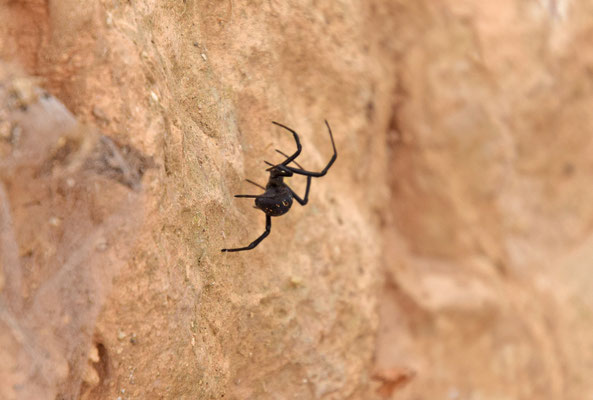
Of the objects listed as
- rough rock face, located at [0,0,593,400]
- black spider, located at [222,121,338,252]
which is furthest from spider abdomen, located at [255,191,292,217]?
rough rock face, located at [0,0,593,400]

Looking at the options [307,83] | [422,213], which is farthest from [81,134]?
[422,213]

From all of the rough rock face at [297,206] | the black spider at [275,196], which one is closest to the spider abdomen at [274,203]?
the black spider at [275,196]

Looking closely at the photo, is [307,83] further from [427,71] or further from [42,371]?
[42,371]

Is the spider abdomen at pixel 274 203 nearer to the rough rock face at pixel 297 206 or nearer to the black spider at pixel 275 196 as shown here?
the black spider at pixel 275 196

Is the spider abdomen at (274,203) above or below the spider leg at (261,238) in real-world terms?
above

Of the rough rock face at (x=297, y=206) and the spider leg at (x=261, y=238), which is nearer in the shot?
the rough rock face at (x=297, y=206)

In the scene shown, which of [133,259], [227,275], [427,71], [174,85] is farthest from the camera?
[427,71]
